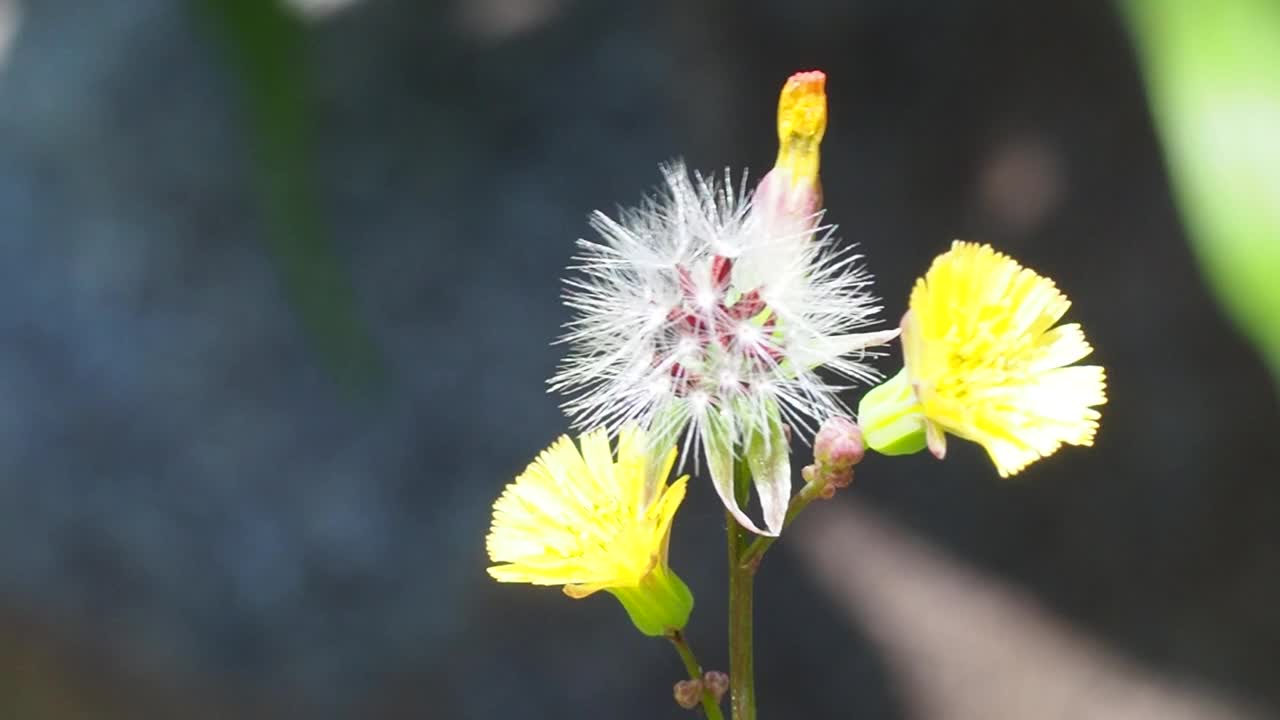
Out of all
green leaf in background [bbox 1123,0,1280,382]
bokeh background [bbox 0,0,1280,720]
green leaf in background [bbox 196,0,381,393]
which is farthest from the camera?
bokeh background [bbox 0,0,1280,720]

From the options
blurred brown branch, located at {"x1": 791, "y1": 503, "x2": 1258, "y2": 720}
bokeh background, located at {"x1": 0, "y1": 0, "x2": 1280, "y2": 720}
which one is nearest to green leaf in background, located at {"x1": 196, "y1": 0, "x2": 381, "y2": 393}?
bokeh background, located at {"x1": 0, "y1": 0, "x2": 1280, "y2": 720}

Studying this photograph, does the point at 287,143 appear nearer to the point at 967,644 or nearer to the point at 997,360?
the point at 997,360

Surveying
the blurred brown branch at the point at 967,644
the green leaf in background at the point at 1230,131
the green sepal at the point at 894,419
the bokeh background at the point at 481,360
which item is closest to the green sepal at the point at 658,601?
the green sepal at the point at 894,419

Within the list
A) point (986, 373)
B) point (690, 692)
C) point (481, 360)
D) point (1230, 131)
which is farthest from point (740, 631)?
point (481, 360)

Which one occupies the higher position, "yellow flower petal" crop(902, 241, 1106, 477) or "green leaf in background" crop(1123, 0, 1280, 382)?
"green leaf in background" crop(1123, 0, 1280, 382)

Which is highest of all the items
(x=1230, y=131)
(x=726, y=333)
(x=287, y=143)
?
(x=287, y=143)

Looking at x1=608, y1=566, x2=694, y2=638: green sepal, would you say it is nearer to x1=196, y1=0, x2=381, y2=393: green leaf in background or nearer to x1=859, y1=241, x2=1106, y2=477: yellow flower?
x1=859, y1=241, x2=1106, y2=477: yellow flower
